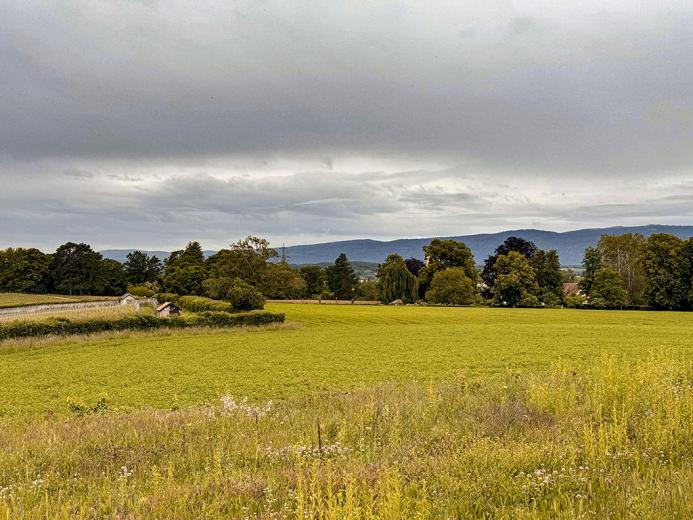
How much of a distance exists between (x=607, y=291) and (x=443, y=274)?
28.0 meters

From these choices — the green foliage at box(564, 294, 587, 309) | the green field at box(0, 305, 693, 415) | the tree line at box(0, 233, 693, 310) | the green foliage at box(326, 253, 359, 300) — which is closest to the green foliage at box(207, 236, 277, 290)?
the tree line at box(0, 233, 693, 310)

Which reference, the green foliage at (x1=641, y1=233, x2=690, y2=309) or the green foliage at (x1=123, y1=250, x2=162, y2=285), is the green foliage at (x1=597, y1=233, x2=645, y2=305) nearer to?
the green foliage at (x1=641, y1=233, x2=690, y2=309)

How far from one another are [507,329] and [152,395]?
35230mm

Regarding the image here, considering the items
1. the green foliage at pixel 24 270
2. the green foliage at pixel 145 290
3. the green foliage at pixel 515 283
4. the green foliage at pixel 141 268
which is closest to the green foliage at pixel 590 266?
the green foliage at pixel 515 283

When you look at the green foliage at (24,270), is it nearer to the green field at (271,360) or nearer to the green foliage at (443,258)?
the green field at (271,360)

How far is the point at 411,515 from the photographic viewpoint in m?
4.43

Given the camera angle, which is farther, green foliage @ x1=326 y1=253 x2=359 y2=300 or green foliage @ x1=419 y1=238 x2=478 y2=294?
green foliage @ x1=326 y1=253 x2=359 y2=300

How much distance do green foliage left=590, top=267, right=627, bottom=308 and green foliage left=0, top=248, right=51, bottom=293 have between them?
10517cm

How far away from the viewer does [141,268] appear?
10281cm

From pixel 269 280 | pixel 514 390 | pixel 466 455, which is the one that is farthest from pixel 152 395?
pixel 269 280

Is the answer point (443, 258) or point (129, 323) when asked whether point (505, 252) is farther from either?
point (129, 323)

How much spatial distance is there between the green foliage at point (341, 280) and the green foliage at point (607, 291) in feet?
176

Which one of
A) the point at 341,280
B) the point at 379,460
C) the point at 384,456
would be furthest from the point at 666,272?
the point at 379,460

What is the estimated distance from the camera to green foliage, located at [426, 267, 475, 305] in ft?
294
